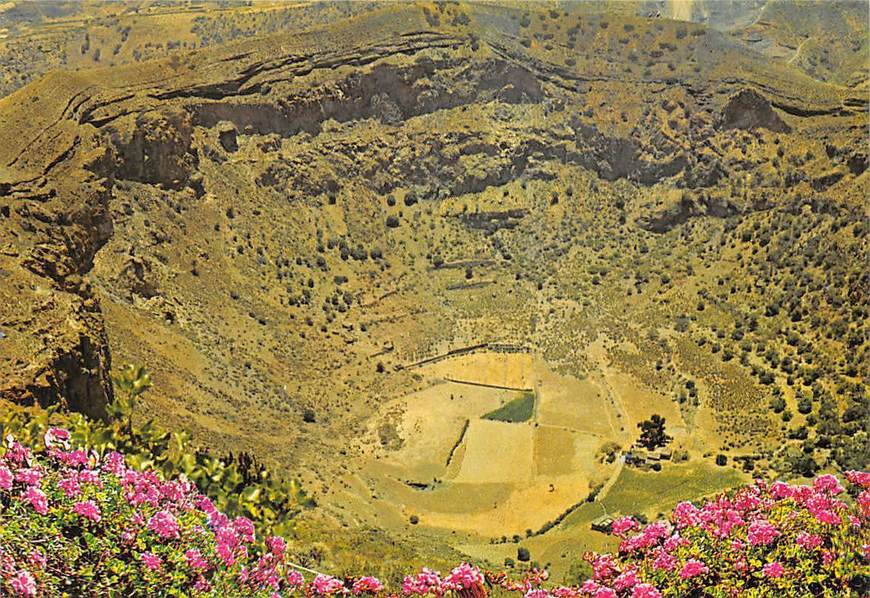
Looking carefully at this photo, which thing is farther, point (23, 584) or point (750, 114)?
point (750, 114)

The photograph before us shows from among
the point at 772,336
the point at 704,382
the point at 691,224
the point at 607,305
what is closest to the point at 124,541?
the point at 704,382

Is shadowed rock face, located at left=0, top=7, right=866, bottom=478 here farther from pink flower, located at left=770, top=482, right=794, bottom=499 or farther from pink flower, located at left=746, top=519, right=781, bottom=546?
pink flower, located at left=746, top=519, right=781, bottom=546

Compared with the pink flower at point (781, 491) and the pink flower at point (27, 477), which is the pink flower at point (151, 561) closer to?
the pink flower at point (27, 477)

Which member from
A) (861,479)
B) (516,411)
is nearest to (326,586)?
(861,479)

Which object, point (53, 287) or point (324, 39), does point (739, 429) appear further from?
point (324, 39)

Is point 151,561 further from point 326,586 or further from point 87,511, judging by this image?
point 326,586

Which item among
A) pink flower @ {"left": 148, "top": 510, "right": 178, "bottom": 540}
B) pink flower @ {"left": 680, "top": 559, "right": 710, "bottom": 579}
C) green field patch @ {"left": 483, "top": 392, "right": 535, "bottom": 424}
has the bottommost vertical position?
green field patch @ {"left": 483, "top": 392, "right": 535, "bottom": 424}

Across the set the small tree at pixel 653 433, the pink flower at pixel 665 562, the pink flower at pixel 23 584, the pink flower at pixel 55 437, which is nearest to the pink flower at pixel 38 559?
the pink flower at pixel 23 584

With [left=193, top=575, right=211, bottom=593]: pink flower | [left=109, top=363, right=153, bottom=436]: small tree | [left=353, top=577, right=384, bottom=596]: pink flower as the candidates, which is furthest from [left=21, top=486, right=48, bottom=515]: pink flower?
[left=353, top=577, right=384, bottom=596]: pink flower
